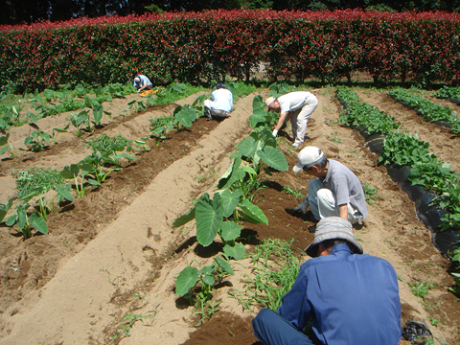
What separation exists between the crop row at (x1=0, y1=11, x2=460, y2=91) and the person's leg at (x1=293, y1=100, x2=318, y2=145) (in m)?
5.62

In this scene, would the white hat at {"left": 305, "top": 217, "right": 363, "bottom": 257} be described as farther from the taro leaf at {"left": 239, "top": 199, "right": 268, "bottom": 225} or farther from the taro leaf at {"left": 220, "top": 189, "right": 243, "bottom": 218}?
the taro leaf at {"left": 220, "top": 189, "right": 243, "bottom": 218}

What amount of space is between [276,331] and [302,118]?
465 centimetres

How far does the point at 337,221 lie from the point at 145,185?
3271 mm

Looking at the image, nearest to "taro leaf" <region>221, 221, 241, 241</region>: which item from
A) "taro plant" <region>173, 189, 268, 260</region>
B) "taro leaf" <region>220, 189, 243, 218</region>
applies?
"taro plant" <region>173, 189, 268, 260</region>

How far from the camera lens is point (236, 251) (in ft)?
10.3

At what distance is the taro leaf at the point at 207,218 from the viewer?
3132mm

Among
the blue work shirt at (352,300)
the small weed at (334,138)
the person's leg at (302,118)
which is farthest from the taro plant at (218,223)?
the small weed at (334,138)

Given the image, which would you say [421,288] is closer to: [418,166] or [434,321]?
[434,321]

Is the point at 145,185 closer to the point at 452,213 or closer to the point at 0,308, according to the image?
the point at 0,308

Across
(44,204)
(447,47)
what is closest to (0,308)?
(44,204)

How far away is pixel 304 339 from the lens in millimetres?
1954

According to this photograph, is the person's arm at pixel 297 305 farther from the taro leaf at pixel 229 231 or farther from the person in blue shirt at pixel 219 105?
the person in blue shirt at pixel 219 105

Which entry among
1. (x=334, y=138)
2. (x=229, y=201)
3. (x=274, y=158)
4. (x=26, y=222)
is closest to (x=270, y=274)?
(x=229, y=201)

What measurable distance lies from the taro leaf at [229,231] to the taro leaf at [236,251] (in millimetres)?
90
